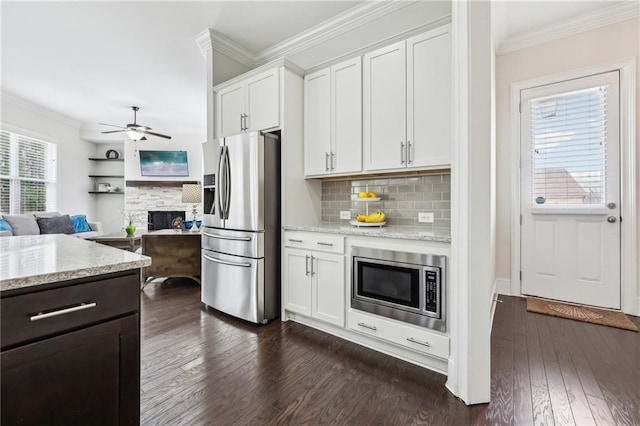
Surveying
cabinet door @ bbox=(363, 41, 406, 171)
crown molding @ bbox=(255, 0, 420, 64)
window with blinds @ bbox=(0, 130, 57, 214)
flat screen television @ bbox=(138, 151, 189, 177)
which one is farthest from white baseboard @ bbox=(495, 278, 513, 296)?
window with blinds @ bbox=(0, 130, 57, 214)

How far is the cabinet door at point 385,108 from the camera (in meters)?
2.46

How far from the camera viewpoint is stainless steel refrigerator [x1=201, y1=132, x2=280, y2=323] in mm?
2766

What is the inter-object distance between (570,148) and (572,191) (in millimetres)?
464

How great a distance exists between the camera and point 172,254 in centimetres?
414

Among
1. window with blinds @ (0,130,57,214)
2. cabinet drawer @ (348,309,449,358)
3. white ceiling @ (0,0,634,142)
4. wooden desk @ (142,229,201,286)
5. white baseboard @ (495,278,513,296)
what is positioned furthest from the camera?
window with blinds @ (0,130,57,214)

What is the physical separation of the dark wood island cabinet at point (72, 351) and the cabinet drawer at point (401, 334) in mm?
1562

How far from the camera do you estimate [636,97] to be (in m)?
2.91

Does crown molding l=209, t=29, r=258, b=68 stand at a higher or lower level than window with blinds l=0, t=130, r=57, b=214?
higher

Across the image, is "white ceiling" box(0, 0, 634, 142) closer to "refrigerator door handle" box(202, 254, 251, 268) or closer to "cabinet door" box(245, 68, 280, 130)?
"cabinet door" box(245, 68, 280, 130)

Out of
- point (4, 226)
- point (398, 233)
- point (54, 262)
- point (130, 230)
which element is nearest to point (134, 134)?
point (130, 230)

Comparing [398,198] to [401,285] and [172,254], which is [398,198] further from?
[172,254]

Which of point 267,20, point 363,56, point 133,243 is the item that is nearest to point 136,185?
point 133,243

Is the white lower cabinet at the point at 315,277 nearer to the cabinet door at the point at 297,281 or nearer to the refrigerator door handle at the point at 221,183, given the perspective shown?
the cabinet door at the point at 297,281

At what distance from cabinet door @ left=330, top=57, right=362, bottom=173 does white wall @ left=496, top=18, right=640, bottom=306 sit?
201cm
